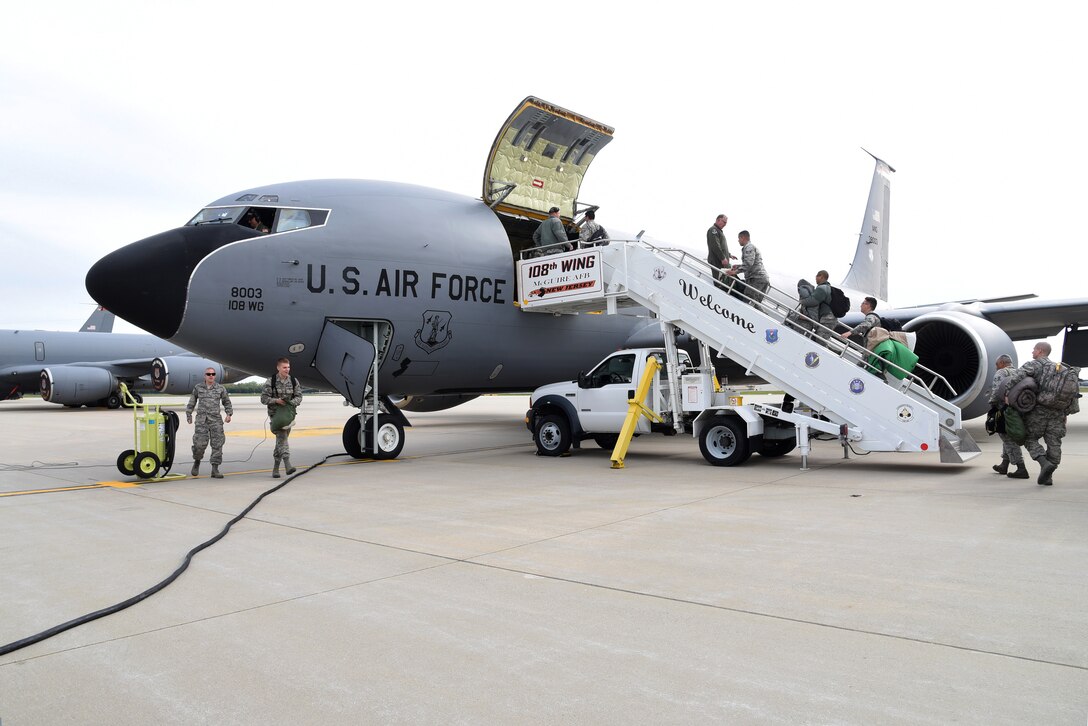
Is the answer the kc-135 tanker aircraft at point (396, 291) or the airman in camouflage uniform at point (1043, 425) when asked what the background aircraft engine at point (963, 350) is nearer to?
the kc-135 tanker aircraft at point (396, 291)

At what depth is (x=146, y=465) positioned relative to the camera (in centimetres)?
960

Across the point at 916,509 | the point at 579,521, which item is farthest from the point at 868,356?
the point at 579,521

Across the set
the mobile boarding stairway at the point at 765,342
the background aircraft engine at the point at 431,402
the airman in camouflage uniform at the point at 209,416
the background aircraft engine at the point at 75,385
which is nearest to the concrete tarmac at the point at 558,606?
the mobile boarding stairway at the point at 765,342

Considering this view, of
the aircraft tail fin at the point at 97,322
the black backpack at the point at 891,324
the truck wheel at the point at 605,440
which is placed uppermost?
the aircraft tail fin at the point at 97,322

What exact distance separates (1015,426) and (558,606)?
283 inches

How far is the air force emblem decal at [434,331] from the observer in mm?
11352

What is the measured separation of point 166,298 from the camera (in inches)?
370

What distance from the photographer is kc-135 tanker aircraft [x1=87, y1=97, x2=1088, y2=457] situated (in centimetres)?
966

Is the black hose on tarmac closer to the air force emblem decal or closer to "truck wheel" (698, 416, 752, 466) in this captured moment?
the air force emblem decal

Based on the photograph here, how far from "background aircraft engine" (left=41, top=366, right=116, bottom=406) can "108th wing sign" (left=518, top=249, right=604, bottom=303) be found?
2645 cm

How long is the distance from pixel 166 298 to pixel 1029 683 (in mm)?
9664

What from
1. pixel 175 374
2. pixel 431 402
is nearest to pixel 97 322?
pixel 175 374

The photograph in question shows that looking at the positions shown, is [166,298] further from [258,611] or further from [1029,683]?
[1029,683]

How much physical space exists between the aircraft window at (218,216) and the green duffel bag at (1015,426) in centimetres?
1030
